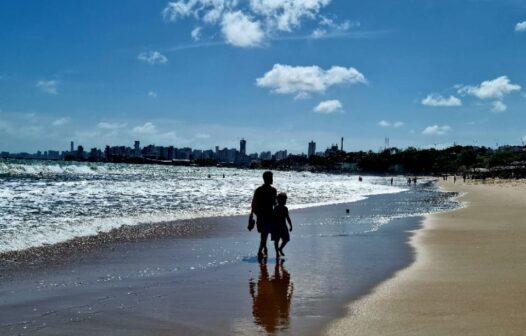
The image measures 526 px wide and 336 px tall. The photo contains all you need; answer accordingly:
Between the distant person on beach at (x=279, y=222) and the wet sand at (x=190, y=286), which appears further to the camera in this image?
the distant person on beach at (x=279, y=222)

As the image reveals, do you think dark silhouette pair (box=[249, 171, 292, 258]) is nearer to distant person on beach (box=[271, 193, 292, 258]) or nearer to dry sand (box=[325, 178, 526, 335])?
distant person on beach (box=[271, 193, 292, 258])

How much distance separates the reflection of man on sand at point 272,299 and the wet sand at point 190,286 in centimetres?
1

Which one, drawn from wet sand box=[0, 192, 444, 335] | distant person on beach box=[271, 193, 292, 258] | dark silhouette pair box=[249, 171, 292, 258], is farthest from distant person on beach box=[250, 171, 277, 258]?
wet sand box=[0, 192, 444, 335]

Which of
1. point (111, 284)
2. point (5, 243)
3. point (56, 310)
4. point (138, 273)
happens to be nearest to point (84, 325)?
point (56, 310)

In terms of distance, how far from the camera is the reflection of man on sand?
6367 mm

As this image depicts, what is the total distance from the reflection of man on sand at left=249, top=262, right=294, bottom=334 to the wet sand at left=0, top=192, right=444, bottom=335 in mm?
14

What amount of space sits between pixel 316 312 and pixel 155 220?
14261 mm

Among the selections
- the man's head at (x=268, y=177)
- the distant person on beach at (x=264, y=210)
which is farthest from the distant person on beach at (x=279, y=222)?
the man's head at (x=268, y=177)

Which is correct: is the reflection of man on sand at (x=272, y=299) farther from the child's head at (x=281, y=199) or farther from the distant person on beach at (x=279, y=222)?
the child's head at (x=281, y=199)

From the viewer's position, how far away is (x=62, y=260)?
36.1ft

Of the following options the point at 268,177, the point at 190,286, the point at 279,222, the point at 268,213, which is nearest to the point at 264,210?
the point at 268,213

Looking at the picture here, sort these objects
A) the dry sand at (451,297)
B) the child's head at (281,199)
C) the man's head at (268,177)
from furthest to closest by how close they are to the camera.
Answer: the child's head at (281,199) < the man's head at (268,177) < the dry sand at (451,297)

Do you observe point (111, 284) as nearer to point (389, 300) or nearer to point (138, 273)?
point (138, 273)

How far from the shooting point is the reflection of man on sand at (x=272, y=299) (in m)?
6.37
